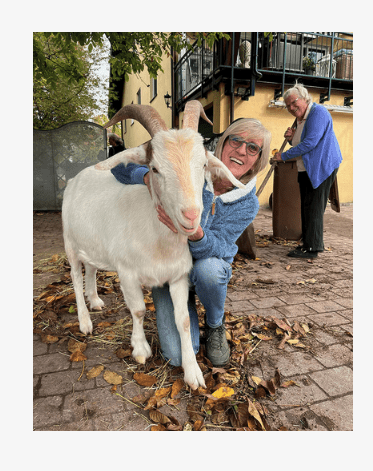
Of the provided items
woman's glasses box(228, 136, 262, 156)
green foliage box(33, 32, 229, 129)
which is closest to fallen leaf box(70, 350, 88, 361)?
woman's glasses box(228, 136, 262, 156)

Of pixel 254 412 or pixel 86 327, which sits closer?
pixel 254 412

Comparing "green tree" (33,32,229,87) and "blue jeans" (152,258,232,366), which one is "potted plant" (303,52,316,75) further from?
"blue jeans" (152,258,232,366)

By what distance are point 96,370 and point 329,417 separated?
1.34 metres

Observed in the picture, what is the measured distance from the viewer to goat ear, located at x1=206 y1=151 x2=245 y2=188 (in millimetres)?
1581

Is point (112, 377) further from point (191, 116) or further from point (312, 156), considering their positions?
point (312, 156)

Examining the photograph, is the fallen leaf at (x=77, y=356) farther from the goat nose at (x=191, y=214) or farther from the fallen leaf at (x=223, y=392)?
the goat nose at (x=191, y=214)

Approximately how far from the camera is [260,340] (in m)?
2.31

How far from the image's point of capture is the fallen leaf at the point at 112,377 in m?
1.83

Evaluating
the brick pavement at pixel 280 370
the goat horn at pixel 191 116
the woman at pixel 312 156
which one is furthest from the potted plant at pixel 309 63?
the goat horn at pixel 191 116

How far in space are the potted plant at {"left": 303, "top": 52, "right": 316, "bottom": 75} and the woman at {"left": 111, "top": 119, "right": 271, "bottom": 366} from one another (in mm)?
7500

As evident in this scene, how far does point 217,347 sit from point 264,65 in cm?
814

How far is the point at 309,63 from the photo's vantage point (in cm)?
795

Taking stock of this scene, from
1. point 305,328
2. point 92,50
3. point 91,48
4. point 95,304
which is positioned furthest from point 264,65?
point 95,304
